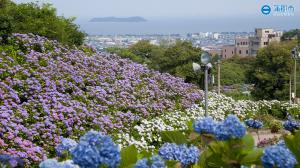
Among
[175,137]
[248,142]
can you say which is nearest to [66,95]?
[175,137]

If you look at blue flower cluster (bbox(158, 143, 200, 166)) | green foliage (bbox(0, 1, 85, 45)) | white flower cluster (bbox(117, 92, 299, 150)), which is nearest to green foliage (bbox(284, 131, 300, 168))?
blue flower cluster (bbox(158, 143, 200, 166))

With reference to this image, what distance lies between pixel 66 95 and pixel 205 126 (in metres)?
8.79

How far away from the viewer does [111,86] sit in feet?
43.4

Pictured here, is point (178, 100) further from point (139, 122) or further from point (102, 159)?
point (102, 159)

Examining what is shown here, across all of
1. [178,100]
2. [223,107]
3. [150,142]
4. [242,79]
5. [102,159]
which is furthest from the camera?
[242,79]

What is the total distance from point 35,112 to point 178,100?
5942mm

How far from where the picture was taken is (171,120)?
41.1 feet

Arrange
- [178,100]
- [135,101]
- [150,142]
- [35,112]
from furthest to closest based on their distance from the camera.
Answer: [178,100], [135,101], [150,142], [35,112]

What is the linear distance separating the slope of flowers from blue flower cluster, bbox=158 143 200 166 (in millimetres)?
5436

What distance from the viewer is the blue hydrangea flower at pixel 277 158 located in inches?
76.5

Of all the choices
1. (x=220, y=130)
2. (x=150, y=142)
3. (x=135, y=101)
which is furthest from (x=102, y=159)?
(x=135, y=101)

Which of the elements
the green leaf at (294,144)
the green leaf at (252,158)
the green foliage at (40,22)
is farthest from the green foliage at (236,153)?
the green foliage at (40,22)

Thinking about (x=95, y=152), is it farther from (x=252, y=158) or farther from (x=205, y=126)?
(x=205, y=126)

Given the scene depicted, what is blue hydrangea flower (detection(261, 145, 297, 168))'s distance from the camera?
1.94m
